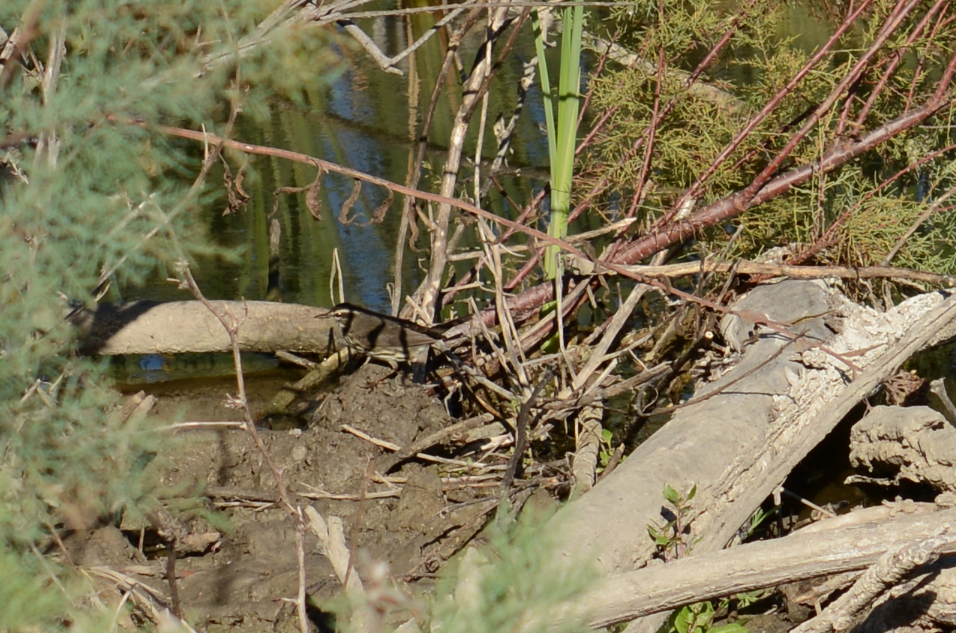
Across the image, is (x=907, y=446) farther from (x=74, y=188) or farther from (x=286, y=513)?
(x=74, y=188)

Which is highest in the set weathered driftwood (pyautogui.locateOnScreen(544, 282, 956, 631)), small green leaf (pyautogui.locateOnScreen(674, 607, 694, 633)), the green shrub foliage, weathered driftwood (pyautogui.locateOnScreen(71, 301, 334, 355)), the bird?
the green shrub foliage

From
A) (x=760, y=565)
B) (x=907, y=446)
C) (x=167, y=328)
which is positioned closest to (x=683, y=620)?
(x=760, y=565)

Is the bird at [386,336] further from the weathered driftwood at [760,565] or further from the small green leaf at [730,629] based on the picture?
the weathered driftwood at [760,565]

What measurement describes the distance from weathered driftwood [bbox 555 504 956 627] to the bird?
1.85m

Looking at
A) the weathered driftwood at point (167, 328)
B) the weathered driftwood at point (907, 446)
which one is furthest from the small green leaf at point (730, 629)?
the weathered driftwood at point (167, 328)

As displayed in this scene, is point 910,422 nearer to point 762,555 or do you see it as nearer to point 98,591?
point 762,555

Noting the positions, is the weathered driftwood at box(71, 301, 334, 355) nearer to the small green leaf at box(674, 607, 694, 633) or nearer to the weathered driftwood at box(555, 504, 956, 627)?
the small green leaf at box(674, 607, 694, 633)

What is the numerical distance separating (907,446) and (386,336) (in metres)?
1.98

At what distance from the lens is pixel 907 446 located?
11.4ft

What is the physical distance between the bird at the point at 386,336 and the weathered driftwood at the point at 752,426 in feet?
3.63

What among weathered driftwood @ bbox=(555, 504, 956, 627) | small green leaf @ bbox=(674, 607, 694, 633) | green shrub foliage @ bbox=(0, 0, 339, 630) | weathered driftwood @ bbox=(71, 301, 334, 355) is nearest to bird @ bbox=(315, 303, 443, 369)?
weathered driftwood @ bbox=(71, 301, 334, 355)

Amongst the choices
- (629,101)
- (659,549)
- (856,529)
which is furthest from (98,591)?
(629,101)

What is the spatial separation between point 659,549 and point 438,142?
19.3 ft

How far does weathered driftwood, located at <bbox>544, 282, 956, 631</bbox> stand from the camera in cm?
273
